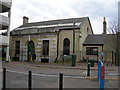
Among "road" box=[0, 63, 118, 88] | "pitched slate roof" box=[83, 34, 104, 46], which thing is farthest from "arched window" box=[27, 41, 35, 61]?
"road" box=[0, 63, 118, 88]

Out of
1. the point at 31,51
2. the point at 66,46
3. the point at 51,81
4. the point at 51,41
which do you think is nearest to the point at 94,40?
the point at 66,46

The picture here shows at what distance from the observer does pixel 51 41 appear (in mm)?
29484

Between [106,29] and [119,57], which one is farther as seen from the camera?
[106,29]

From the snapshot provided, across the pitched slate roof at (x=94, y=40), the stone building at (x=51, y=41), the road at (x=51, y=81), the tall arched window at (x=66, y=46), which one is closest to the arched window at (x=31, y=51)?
the stone building at (x=51, y=41)

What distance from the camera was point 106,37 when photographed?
3100 cm

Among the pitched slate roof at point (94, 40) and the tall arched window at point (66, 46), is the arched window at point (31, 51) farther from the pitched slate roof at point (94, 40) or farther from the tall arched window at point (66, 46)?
the pitched slate roof at point (94, 40)

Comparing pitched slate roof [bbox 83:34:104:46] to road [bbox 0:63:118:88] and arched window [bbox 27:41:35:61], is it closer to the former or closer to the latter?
arched window [bbox 27:41:35:61]

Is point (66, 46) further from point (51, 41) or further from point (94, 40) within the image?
point (94, 40)

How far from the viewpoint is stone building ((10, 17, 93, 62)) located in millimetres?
28253

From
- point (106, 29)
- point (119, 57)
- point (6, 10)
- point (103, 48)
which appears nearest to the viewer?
point (119, 57)

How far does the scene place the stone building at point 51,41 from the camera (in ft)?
92.7

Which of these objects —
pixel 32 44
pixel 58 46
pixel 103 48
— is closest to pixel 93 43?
pixel 103 48

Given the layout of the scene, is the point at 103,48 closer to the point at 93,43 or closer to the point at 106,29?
the point at 93,43

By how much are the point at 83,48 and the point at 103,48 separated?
381 cm
